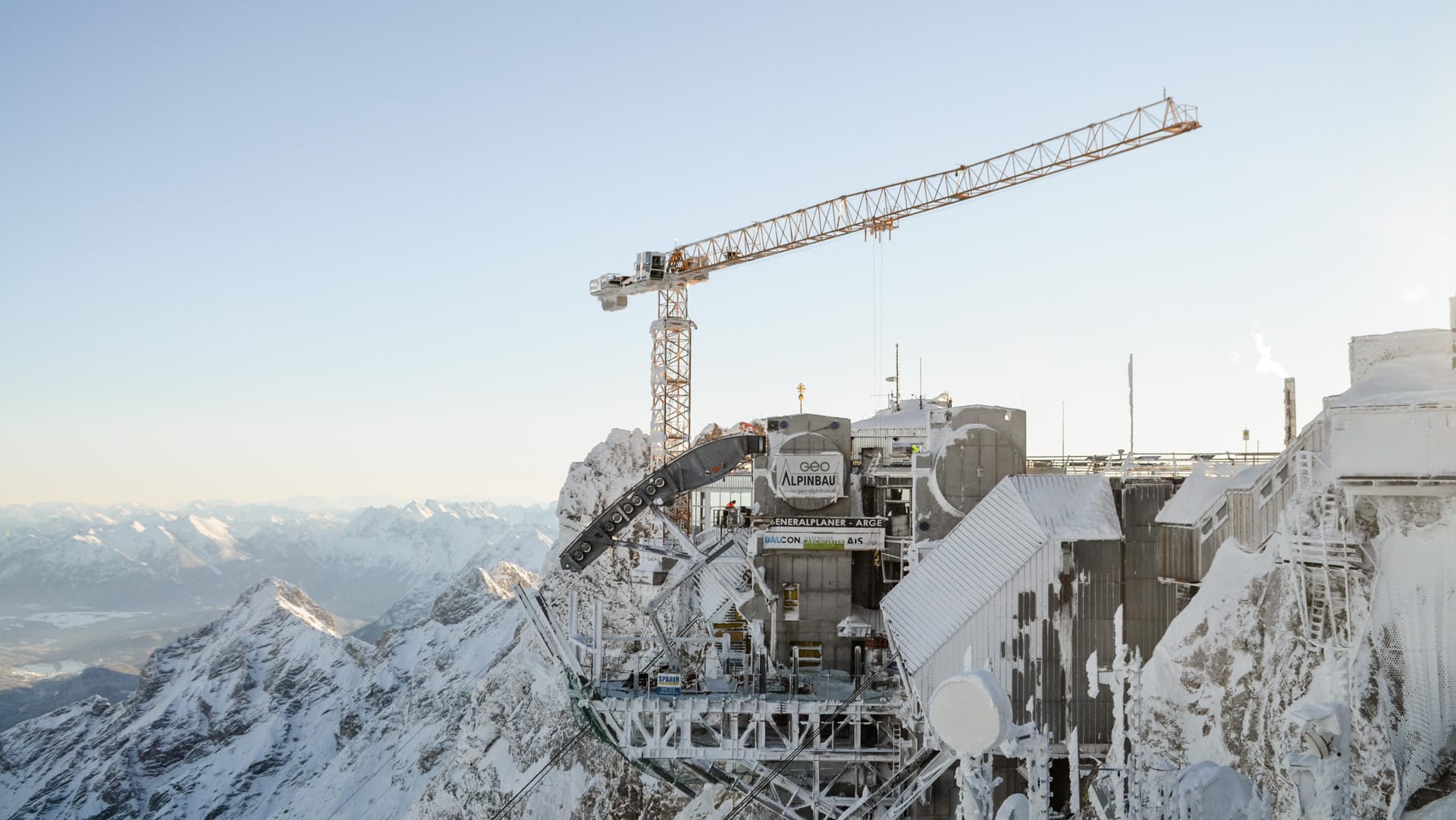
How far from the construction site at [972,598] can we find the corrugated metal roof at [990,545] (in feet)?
0.24

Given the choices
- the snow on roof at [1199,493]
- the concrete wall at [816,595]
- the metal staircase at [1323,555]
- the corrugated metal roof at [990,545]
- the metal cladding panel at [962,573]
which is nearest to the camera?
the metal staircase at [1323,555]

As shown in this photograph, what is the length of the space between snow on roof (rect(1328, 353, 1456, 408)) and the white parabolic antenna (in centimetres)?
989

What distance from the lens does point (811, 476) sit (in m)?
42.9

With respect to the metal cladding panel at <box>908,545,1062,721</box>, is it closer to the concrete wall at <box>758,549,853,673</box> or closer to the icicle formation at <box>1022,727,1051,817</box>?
the concrete wall at <box>758,549,853,673</box>

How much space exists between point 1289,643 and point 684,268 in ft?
281

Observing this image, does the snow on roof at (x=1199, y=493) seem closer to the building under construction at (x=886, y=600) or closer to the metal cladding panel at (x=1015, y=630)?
the building under construction at (x=886, y=600)

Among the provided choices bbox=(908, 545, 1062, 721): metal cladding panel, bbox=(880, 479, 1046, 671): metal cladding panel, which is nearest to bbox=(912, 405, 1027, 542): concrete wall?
bbox=(880, 479, 1046, 671): metal cladding panel

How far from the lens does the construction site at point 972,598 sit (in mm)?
18672

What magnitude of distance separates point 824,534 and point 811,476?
8.59 ft

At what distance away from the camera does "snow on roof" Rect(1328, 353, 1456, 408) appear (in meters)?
18.8

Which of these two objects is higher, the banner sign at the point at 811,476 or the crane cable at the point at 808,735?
the banner sign at the point at 811,476

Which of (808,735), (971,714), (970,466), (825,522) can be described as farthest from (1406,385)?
(825,522)

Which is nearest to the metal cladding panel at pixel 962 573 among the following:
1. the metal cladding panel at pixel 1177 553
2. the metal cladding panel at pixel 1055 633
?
the metal cladding panel at pixel 1055 633

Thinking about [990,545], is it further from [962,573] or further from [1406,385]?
[1406,385]
